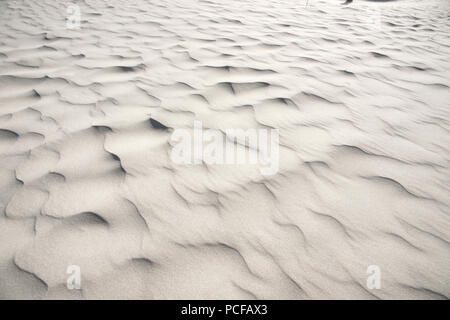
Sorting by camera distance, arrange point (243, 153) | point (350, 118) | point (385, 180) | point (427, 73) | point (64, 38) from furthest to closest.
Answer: point (64, 38), point (427, 73), point (350, 118), point (243, 153), point (385, 180)

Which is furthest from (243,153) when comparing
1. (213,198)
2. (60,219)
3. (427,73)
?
(427,73)

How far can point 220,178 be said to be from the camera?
141cm

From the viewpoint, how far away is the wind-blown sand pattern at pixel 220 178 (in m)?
1.04

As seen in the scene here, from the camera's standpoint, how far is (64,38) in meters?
3.27

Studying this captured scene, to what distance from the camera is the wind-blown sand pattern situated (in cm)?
104

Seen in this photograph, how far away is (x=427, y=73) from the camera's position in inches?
105

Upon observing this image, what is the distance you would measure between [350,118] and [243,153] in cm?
89

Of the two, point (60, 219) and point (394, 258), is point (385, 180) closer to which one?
point (394, 258)

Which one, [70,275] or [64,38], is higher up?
[64,38]

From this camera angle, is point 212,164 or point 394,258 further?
point 212,164
